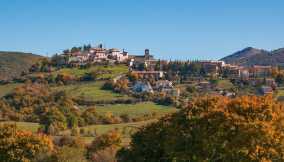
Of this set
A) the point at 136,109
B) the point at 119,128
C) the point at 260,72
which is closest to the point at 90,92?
the point at 136,109

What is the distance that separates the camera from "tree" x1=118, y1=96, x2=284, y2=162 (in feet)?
127

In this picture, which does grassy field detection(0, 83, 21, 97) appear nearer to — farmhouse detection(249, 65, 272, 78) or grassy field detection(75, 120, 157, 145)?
grassy field detection(75, 120, 157, 145)

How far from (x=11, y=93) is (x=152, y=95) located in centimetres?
2980

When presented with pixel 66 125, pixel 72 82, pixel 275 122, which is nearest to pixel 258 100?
pixel 275 122

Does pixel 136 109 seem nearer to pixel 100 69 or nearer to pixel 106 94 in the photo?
pixel 106 94

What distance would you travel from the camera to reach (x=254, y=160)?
3797 centimetres

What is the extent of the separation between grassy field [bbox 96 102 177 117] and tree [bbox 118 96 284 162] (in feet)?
196

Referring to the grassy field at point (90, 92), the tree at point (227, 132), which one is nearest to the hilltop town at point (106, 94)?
the grassy field at point (90, 92)

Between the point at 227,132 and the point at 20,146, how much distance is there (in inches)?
961

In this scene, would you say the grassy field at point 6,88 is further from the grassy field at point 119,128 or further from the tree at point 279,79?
the tree at point 279,79

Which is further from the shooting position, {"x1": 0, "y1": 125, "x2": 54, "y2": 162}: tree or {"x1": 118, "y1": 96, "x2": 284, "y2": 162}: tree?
{"x1": 0, "y1": 125, "x2": 54, "y2": 162}: tree

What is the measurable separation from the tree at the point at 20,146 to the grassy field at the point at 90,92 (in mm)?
60217

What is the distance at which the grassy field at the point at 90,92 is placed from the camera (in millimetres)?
121688

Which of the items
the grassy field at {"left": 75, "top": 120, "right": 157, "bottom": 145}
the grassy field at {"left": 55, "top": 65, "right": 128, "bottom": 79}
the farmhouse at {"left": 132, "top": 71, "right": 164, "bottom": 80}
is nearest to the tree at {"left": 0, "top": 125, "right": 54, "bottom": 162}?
the grassy field at {"left": 75, "top": 120, "right": 157, "bottom": 145}
